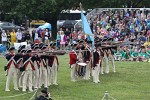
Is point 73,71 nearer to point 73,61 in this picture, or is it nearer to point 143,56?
point 73,61

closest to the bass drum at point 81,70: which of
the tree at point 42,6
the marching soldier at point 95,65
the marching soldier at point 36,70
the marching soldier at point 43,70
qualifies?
the marching soldier at point 95,65

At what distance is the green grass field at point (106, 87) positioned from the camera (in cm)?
1944

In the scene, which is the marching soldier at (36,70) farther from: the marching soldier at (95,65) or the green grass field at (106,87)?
the marching soldier at (95,65)

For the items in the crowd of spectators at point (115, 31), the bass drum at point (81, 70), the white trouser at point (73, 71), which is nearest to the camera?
the white trouser at point (73, 71)

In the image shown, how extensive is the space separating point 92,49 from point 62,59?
34.3ft

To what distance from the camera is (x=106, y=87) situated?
21703 millimetres

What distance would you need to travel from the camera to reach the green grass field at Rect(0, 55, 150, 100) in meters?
19.4

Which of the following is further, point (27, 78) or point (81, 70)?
point (81, 70)

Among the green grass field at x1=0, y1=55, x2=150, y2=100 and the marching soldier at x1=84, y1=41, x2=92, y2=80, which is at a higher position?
the marching soldier at x1=84, y1=41, x2=92, y2=80

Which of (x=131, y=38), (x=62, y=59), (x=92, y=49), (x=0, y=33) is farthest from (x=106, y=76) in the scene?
(x=0, y=33)

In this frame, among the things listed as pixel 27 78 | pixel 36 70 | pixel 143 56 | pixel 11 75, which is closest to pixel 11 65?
pixel 11 75

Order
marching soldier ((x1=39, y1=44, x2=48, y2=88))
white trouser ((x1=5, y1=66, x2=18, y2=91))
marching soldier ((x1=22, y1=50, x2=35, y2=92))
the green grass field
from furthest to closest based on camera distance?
marching soldier ((x1=39, y1=44, x2=48, y2=88))
white trouser ((x1=5, y1=66, x2=18, y2=91))
marching soldier ((x1=22, y1=50, x2=35, y2=92))
the green grass field

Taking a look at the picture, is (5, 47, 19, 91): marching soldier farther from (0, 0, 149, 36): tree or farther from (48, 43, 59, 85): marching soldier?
(0, 0, 149, 36): tree

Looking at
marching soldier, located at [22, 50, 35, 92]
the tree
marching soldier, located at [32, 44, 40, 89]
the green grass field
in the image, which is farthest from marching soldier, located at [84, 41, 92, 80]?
the tree
